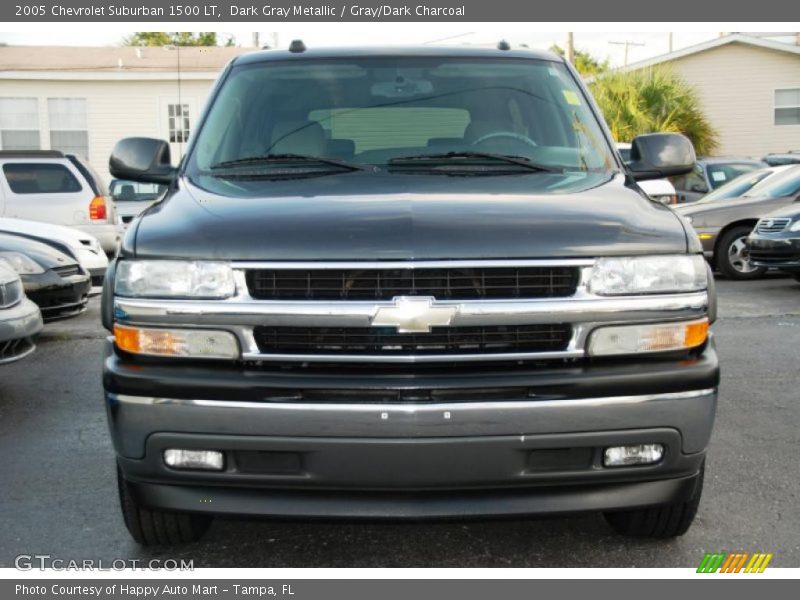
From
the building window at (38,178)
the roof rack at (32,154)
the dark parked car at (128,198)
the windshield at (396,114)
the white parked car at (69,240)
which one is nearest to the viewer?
the windshield at (396,114)

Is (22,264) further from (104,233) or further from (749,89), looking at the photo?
(749,89)

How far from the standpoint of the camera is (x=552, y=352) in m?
3.35

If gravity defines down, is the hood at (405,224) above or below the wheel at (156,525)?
above

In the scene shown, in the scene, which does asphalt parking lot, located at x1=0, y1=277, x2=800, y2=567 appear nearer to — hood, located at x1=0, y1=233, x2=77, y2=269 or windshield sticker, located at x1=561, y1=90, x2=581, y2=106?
windshield sticker, located at x1=561, y1=90, x2=581, y2=106

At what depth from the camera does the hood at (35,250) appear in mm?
9039

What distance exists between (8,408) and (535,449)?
446 centimetres

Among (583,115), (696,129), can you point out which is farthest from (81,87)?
(583,115)

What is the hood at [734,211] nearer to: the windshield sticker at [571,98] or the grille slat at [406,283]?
the windshield sticker at [571,98]

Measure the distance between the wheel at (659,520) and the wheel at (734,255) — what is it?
10.5 m

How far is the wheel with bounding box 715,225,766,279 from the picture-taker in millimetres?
13852

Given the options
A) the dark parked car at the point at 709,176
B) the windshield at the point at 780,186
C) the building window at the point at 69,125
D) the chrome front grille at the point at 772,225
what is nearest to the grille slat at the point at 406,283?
the chrome front grille at the point at 772,225

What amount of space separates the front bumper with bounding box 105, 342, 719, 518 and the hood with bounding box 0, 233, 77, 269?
238 inches

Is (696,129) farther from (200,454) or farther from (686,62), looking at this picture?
(200,454)

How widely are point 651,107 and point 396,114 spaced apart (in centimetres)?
2448
